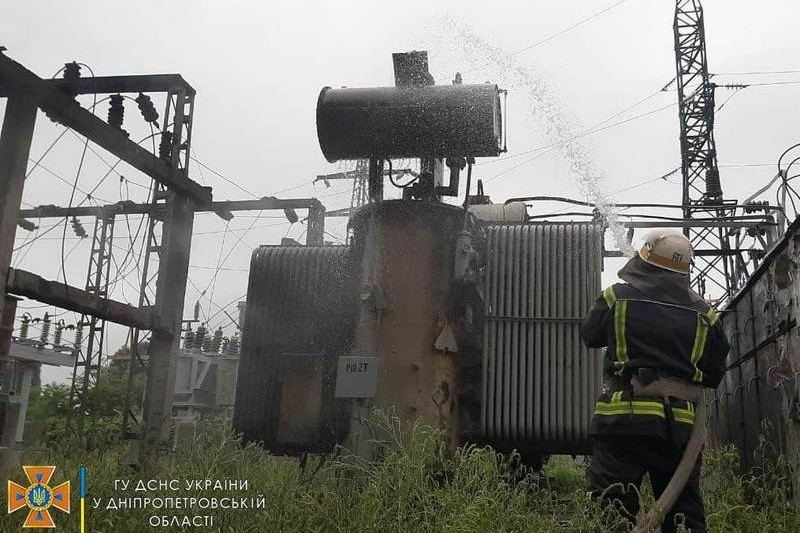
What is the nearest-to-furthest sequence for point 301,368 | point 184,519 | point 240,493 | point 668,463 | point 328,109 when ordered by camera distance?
1. point 668,463
2. point 184,519
3. point 240,493
4. point 328,109
5. point 301,368

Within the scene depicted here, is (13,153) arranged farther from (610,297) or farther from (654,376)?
(654,376)

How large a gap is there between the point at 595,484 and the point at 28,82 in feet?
22.0

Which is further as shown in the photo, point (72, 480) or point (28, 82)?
point (28, 82)

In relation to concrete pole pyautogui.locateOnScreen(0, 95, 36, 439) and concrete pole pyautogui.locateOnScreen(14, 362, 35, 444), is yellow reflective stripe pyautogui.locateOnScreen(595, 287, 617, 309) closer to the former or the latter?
concrete pole pyautogui.locateOnScreen(0, 95, 36, 439)

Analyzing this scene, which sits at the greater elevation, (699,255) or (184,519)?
(699,255)

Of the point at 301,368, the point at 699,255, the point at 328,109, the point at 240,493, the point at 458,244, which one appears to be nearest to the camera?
the point at 240,493

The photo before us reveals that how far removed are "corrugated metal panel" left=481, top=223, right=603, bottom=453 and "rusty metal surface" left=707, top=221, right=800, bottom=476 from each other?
146 cm

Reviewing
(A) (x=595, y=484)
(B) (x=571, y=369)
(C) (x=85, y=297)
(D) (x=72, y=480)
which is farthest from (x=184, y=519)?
(C) (x=85, y=297)

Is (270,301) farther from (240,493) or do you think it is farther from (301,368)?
(240,493)

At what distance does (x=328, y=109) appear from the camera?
6609 mm

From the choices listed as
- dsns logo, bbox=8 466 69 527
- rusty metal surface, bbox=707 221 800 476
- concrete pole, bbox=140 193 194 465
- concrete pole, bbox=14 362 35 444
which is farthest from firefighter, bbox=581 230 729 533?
concrete pole, bbox=14 362 35 444

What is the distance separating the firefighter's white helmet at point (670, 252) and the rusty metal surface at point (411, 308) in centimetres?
241

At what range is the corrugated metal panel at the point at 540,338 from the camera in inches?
255

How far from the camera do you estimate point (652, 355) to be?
363cm
